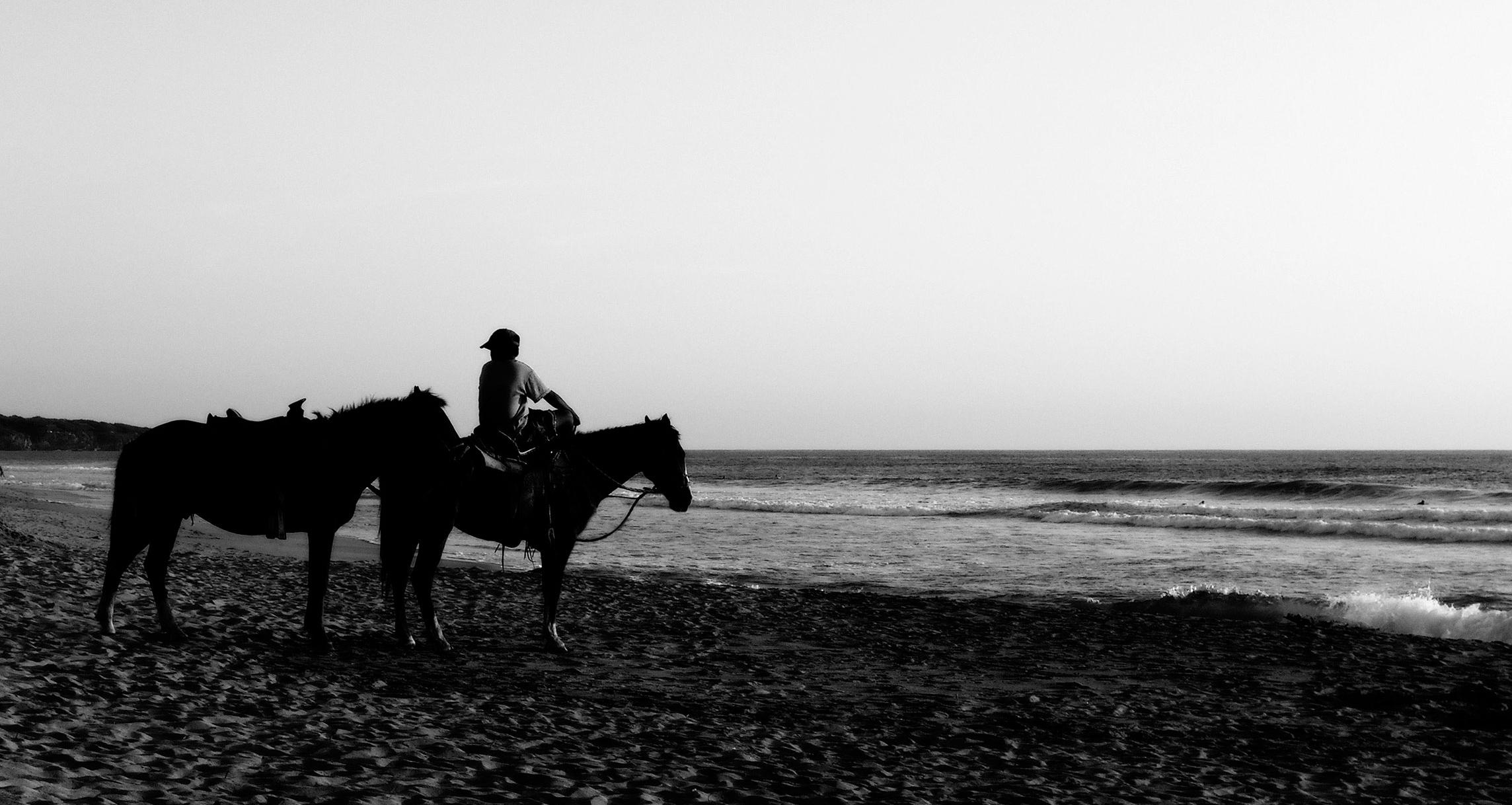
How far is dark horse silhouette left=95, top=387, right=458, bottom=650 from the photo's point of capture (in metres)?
7.88

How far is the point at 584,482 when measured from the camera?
9.20 metres

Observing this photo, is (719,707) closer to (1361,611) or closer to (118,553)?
(118,553)

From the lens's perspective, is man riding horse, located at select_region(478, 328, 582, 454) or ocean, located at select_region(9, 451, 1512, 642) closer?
man riding horse, located at select_region(478, 328, 582, 454)

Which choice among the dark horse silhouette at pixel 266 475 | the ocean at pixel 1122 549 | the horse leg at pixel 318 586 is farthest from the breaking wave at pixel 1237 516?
the horse leg at pixel 318 586

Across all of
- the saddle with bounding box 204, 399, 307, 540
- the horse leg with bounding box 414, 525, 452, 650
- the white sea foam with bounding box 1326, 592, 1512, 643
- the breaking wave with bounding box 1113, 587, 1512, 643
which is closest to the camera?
the saddle with bounding box 204, 399, 307, 540

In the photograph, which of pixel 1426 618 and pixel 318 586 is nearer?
pixel 318 586

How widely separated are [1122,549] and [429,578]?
16690 mm

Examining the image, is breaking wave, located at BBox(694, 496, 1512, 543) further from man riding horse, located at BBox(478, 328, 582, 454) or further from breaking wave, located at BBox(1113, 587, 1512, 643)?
man riding horse, located at BBox(478, 328, 582, 454)

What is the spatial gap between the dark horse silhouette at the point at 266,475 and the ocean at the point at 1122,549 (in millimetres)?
1938

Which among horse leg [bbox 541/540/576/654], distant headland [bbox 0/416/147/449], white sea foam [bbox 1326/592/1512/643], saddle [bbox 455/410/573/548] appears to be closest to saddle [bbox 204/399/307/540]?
saddle [bbox 455/410/573/548]

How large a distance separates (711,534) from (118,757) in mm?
20280

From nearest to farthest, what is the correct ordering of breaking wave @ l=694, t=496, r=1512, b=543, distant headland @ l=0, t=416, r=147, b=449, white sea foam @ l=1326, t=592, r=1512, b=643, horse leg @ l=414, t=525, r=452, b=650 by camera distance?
horse leg @ l=414, t=525, r=452, b=650 < white sea foam @ l=1326, t=592, r=1512, b=643 < breaking wave @ l=694, t=496, r=1512, b=543 < distant headland @ l=0, t=416, r=147, b=449

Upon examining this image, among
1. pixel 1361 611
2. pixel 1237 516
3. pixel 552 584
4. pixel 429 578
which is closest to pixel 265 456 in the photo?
pixel 429 578

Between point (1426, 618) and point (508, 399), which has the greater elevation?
point (508, 399)
